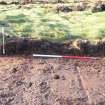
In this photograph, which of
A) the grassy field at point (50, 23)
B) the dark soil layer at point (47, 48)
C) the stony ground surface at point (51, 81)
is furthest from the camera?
the grassy field at point (50, 23)

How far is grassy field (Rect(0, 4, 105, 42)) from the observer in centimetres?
979

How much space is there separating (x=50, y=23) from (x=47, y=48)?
1742 millimetres

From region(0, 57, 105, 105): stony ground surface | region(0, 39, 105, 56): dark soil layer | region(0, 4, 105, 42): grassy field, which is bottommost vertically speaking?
region(0, 57, 105, 105): stony ground surface

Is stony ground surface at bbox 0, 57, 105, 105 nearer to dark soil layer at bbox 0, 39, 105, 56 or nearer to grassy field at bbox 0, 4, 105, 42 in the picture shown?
dark soil layer at bbox 0, 39, 105, 56

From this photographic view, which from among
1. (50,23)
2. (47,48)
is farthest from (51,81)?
(50,23)

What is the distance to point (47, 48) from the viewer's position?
9.12 m

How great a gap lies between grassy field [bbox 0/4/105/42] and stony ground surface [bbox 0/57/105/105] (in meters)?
1.23

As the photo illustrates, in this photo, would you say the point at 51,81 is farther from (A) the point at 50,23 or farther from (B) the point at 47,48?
(A) the point at 50,23

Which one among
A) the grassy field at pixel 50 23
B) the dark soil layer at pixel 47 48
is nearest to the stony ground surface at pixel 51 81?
the dark soil layer at pixel 47 48

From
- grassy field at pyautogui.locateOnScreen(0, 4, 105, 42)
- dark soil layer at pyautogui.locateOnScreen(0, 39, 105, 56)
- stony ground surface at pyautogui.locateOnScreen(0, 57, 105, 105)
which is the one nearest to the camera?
stony ground surface at pyautogui.locateOnScreen(0, 57, 105, 105)

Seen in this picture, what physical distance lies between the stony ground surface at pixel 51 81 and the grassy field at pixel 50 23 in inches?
48.5

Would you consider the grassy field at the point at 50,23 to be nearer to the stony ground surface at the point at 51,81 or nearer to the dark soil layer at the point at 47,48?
the dark soil layer at the point at 47,48

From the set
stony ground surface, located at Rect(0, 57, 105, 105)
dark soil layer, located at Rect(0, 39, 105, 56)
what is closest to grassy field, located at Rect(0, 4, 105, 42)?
dark soil layer, located at Rect(0, 39, 105, 56)

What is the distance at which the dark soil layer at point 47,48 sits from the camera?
8.98 metres
